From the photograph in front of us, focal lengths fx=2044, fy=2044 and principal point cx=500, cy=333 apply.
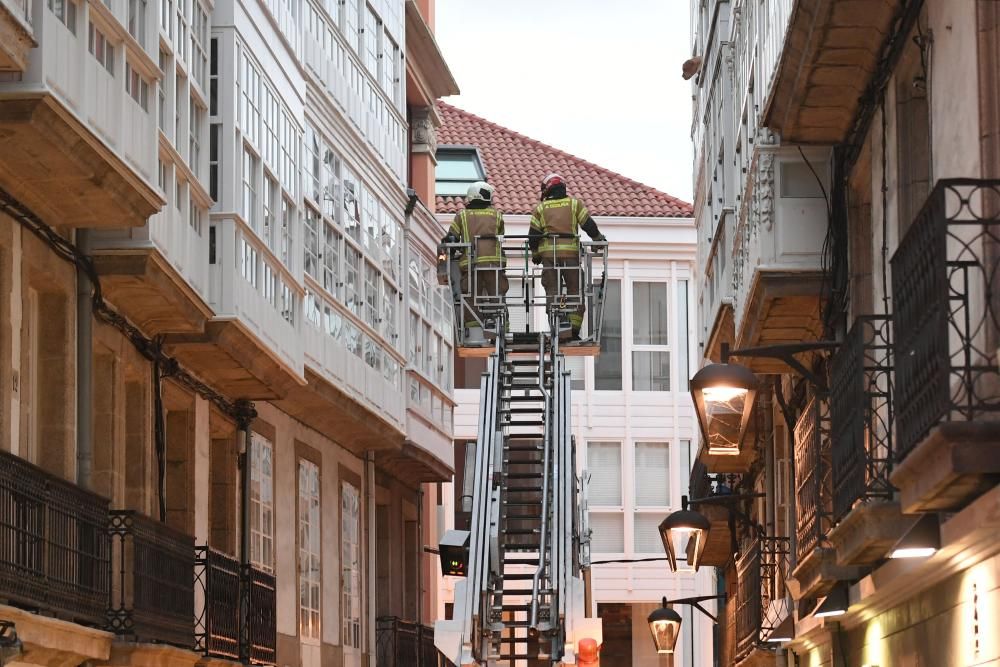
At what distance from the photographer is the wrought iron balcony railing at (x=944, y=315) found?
8906mm

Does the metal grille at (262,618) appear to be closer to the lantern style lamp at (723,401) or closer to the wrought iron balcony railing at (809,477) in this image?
the wrought iron balcony railing at (809,477)

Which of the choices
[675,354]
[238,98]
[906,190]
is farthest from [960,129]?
[675,354]

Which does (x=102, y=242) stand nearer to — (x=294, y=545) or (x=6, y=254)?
(x=6, y=254)

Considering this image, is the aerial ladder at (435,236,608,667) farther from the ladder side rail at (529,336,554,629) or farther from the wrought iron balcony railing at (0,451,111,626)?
the wrought iron balcony railing at (0,451,111,626)

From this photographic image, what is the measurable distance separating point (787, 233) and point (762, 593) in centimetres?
767

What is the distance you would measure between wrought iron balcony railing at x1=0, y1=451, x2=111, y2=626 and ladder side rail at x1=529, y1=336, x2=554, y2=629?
5.27m

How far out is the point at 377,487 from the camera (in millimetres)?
30047

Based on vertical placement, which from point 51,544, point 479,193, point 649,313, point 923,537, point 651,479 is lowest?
point 923,537

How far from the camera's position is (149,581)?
Answer: 16672mm

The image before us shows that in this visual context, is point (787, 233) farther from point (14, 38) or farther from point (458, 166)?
point (458, 166)

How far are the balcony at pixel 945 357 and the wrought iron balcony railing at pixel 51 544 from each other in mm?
6066

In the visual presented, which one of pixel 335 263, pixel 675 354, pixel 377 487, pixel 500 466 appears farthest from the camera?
pixel 675 354

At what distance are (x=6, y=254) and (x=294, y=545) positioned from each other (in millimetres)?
10255

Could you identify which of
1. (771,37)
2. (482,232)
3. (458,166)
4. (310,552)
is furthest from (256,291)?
(458,166)
